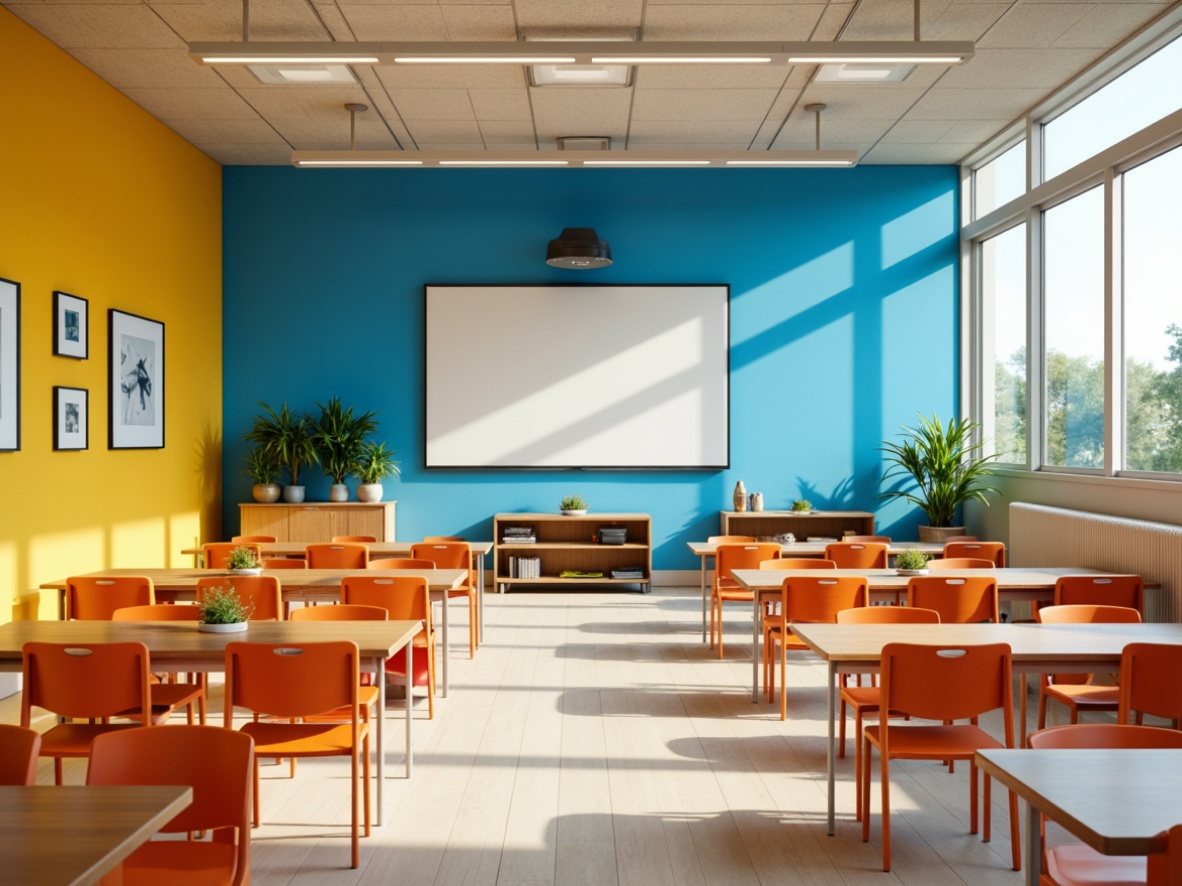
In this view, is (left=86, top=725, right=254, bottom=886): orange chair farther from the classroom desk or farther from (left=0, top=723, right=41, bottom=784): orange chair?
the classroom desk

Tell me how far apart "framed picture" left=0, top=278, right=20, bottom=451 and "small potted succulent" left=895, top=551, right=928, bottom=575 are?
17.4 feet

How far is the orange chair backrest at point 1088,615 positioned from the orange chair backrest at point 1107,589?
33.5 inches

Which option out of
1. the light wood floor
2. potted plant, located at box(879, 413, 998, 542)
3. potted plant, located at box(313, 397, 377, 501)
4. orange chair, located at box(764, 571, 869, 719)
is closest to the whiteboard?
potted plant, located at box(313, 397, 377, 501)

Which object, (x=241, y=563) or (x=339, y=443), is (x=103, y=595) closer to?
(x=241, y=563)

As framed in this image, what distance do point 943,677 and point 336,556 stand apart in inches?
171

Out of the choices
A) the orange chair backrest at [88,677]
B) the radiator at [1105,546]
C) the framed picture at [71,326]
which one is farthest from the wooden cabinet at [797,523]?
the orange chair backrest at [88,677]

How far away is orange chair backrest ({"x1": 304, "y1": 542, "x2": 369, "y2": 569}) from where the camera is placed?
21.6 feet

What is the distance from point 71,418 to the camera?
6.77 metres

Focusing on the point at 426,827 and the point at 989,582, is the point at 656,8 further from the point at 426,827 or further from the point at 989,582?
the point at 426,827

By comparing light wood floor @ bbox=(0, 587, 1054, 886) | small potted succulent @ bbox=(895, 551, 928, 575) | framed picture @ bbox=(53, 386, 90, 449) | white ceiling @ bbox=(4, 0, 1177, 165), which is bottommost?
light wood floor @ bbox=(0, 587, 1054, 886)

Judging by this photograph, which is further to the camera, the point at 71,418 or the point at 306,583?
the point at 71,418

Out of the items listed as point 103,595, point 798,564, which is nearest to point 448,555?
point 103,595

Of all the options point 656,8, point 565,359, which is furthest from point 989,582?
point 565,359

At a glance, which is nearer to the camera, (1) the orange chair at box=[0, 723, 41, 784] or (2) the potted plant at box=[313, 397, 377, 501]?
(1) the orange chair at box=[0, 723, 41, 784]
